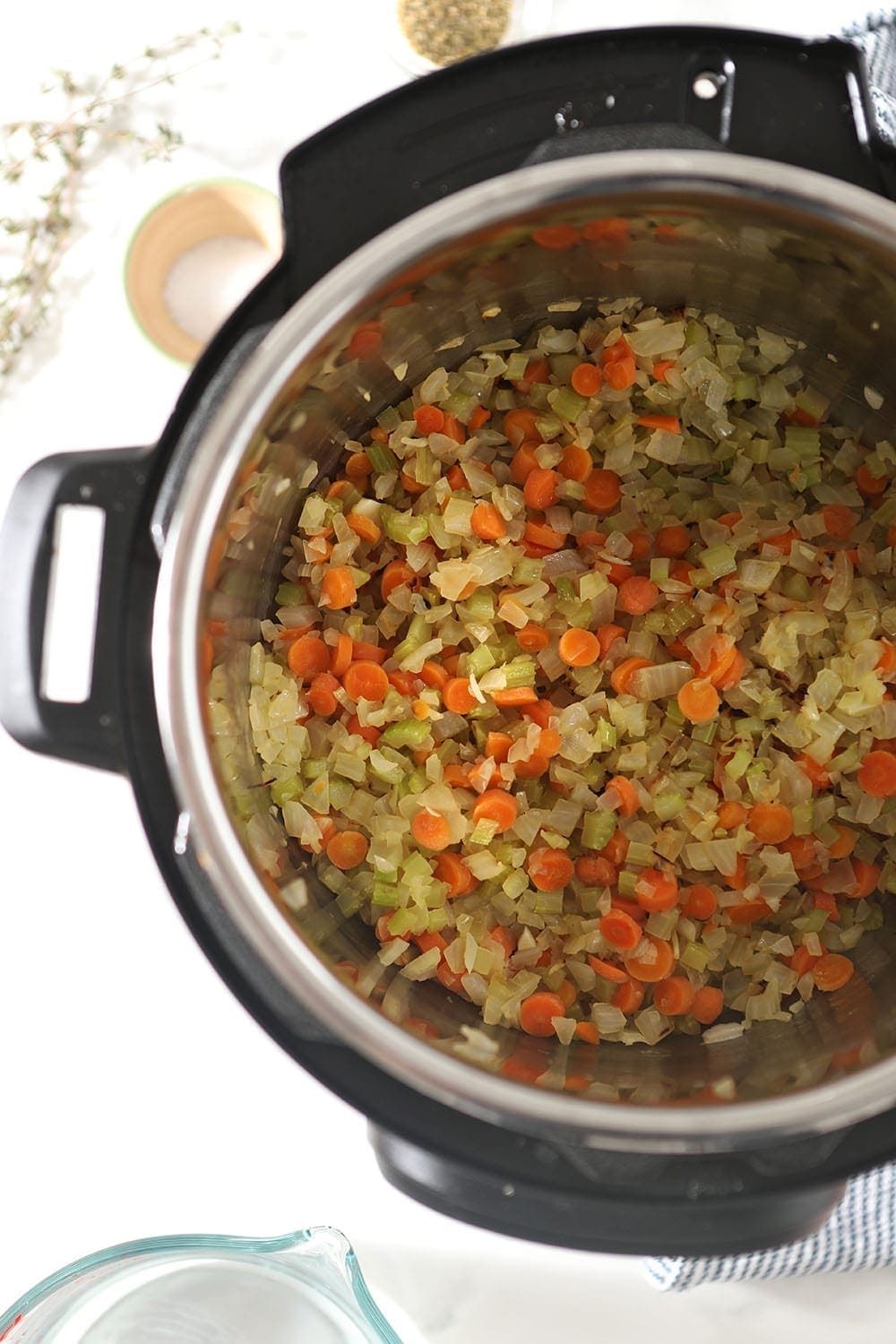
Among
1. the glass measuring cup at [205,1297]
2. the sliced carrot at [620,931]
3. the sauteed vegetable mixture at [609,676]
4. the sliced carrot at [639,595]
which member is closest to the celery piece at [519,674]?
the sauteed vegetable mixture at [609,676]

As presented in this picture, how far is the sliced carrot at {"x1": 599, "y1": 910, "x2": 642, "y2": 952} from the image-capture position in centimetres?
95

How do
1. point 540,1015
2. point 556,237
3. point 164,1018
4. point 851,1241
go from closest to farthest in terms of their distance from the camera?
point 556,237
point 540,1015
point 851,1241
point 164,1018

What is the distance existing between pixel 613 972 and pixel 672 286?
58cm

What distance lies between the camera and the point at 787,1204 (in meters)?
0.83

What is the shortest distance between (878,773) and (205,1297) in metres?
0.86

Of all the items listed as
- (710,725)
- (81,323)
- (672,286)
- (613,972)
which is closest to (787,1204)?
(613,972)

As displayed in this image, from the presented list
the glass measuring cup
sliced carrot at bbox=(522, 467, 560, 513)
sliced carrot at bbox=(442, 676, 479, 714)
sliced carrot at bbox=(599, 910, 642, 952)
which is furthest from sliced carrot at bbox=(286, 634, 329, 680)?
the glass measuring cup

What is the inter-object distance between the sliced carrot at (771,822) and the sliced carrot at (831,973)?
111mm

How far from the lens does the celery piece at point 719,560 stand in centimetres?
97

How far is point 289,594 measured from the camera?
970mm

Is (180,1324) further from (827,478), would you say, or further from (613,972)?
(827,478)

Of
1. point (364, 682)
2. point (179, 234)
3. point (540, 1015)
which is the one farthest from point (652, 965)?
point (179, 234)

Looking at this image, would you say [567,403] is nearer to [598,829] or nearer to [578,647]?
[578,647]

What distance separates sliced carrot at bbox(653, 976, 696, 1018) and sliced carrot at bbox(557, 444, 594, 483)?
1.46 feet
